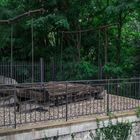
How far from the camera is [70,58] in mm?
15883

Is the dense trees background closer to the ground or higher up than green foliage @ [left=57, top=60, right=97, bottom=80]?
higher up

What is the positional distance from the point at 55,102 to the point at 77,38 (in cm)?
669

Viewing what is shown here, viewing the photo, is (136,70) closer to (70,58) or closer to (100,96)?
(70,58)

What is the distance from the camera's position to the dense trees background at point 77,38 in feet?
48.4

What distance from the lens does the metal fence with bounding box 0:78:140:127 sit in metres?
8.22

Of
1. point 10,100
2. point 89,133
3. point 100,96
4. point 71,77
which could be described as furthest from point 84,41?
point 89,133

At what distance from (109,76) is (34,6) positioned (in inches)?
183

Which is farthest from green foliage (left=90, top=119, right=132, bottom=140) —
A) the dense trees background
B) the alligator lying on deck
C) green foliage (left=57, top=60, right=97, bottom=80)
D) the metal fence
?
green foliage (left=57, top=60, right=97, bottom=80)

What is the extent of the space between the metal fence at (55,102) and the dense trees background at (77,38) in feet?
14.5

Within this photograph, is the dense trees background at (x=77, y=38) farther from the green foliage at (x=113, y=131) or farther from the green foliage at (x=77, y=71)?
the green foliage at (x=113, y=131)

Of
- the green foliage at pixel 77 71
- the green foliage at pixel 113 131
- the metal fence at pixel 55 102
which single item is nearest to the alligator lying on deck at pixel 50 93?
the metal fence at pixel 55 102

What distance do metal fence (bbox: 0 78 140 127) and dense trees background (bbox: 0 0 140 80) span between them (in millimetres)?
4427

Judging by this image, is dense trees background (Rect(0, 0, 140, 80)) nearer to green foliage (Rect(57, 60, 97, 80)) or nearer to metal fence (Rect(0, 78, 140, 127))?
green foliage (Rect(57, 60, 97, 80))

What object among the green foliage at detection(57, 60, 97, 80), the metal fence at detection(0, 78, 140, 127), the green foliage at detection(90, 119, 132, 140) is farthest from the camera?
the green foliage at detection(57, 60, 97, 80)
